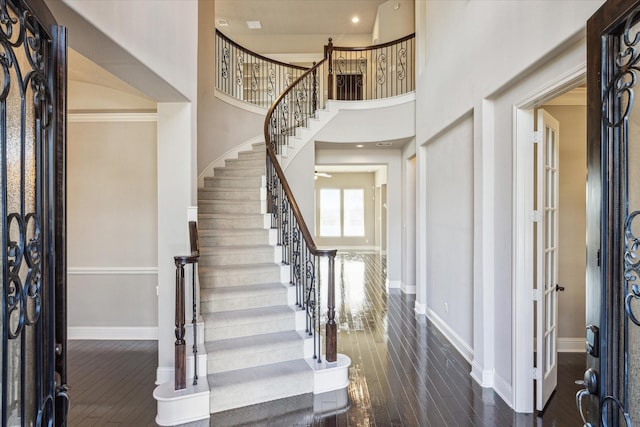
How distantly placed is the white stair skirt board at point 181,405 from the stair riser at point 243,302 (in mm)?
870

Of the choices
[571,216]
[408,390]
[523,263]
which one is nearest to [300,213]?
[408,390]

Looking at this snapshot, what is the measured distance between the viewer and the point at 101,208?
15.9ft

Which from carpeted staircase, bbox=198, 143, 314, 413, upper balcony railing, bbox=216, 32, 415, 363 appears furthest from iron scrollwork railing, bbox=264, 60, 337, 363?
carpeted staircase, bbox=198, 143, 314, 413

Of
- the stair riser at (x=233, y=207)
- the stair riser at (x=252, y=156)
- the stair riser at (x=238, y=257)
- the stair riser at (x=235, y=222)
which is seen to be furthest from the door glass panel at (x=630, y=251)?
the stair riser at (x=252, y=156)

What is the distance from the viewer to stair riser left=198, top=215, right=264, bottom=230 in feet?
15.7

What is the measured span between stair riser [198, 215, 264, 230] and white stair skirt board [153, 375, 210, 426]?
2213mm

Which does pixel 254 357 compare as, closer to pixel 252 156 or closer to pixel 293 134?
pixel 252 156

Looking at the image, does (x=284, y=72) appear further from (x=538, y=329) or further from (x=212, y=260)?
(x=538, y=329)

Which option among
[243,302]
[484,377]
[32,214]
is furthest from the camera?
[243,302]

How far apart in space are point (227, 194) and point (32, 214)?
4.10 metres

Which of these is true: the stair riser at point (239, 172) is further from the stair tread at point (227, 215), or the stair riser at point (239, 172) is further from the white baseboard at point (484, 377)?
the white baseboard at point (484, 377)

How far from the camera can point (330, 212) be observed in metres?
14.9

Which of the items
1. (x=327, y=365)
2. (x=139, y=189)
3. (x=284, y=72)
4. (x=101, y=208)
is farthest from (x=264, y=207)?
(x=284, y=72)

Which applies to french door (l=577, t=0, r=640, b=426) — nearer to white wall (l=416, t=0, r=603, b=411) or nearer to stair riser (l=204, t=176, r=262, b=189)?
white wall (l=416, t=0, r=603, b=411)
